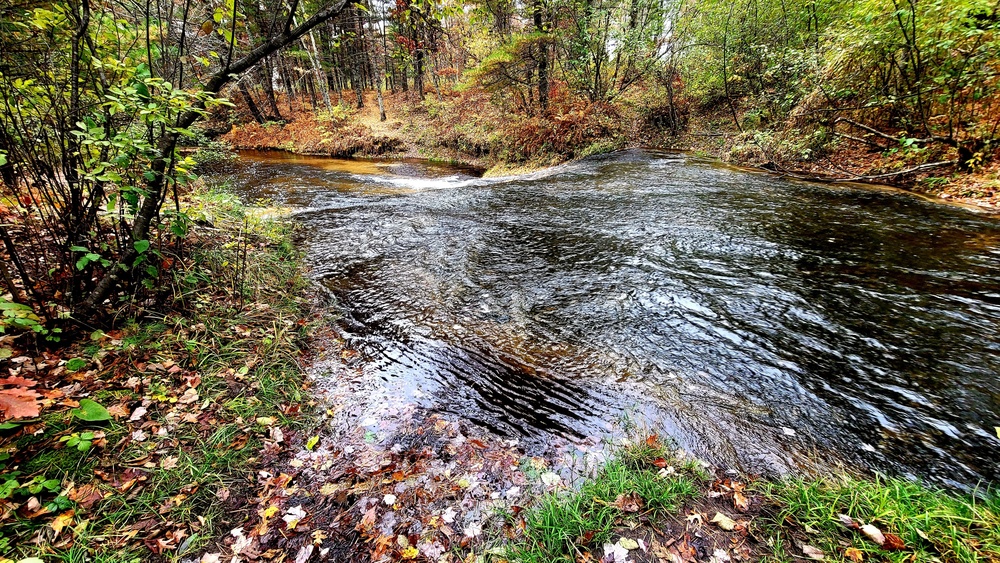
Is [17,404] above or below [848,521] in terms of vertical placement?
above

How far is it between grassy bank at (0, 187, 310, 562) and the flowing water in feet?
3.52

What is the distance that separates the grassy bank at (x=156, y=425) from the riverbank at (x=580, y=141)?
1067cm

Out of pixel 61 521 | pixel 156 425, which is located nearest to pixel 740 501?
pixel 61 521

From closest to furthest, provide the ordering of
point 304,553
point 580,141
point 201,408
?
point 304,553 → point 201,408 → point 580,141

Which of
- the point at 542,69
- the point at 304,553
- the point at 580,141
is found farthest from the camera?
the point at 542,69

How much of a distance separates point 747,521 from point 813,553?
13.3 inches

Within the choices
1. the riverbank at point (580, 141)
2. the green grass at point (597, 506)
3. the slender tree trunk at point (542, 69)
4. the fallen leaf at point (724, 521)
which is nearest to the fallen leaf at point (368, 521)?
the green grass at point (597, 506)

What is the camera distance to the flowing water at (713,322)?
3152mm

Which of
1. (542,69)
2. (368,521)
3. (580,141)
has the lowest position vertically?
(368,521)

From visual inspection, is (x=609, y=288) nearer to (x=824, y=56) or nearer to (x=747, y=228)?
(x=747, y=228)

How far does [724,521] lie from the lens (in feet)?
7.95

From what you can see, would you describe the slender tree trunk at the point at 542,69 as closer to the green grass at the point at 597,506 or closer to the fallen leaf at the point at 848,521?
the green grass at the point at 597,506

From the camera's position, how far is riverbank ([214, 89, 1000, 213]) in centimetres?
818

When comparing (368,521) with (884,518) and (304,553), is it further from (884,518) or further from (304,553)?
(884,518)
